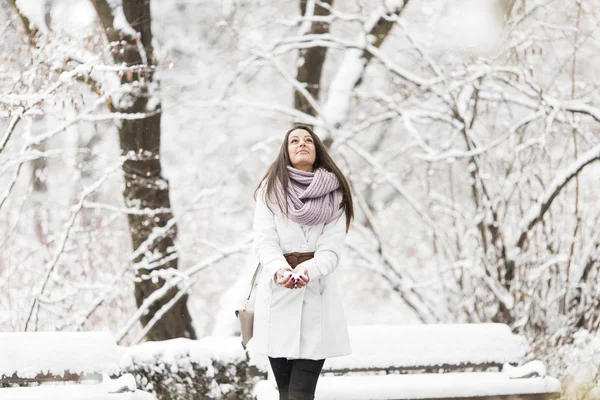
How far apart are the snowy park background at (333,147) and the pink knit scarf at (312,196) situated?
2257 millimetres

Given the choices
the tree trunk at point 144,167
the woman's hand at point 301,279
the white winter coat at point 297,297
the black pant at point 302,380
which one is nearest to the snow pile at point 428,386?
the black pant at point 302,380

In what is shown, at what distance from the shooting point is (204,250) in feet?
29.8

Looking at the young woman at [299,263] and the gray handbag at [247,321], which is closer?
the young woman at [299,263]

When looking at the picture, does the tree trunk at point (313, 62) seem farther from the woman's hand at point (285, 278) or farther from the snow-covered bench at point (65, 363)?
the woman's hand at point (285, 278)

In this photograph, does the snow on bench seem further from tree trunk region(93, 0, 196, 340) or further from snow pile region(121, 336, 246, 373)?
tree trunk region(93, 0, 196, 340)

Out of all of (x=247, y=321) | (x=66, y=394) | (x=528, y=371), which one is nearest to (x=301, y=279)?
(x=247, y=321)

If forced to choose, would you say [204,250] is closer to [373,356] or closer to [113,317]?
[113,317]

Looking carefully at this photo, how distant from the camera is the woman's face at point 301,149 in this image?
3.19 m

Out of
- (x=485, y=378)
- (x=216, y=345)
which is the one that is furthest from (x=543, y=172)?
(x=216, y=345)

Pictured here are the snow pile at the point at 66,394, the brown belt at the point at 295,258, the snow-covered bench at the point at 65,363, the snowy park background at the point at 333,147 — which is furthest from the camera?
the snowy park background at the point at 333,147

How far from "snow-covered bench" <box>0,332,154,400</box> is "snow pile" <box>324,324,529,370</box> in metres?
1.33

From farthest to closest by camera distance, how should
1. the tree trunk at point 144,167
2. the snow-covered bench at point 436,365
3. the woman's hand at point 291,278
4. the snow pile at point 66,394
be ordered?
the tree trunk at point 144,167 < the snow-covered bench at point 436,365 < the snow pile at point 66,394 < the woman's hand at point 291,278

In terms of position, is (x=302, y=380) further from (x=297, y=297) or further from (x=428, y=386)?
(x=428, y=386)

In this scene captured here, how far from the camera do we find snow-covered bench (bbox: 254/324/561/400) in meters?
4.26
